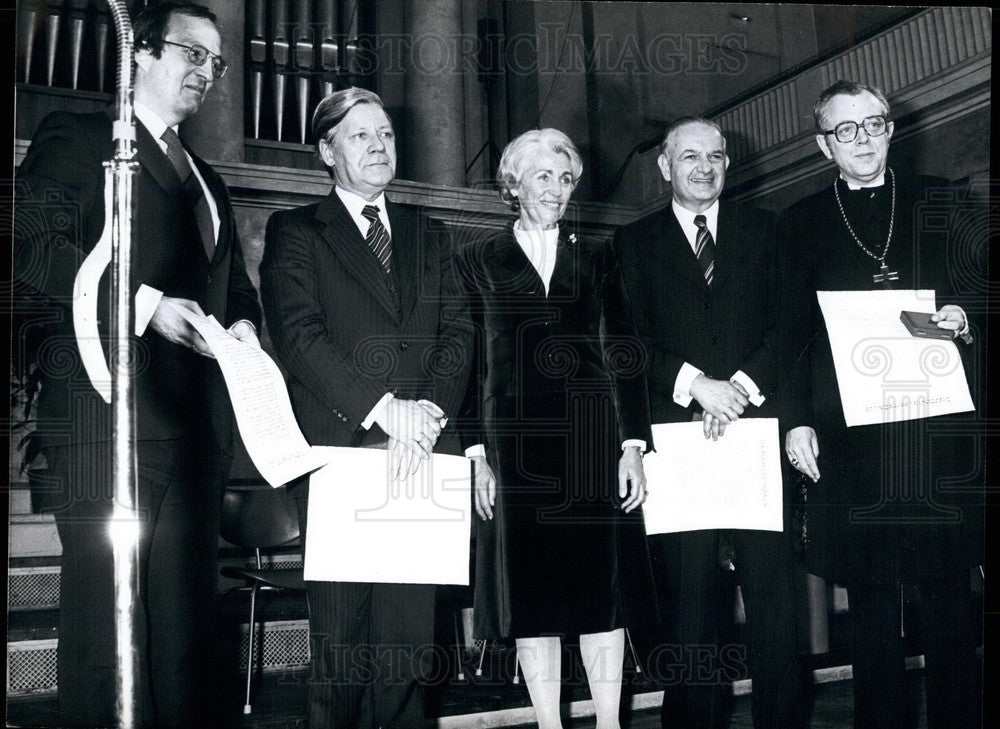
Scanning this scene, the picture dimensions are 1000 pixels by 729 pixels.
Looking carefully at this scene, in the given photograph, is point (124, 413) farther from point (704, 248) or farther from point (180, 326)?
point (704, 248)

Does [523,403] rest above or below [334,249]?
below

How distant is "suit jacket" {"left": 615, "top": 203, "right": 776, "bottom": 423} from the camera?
2980 mm

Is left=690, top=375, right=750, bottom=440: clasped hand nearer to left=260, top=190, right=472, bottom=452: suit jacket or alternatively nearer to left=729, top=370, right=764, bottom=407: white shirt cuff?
left=729, top=370, right=764, bottom=407: white shirt cuff

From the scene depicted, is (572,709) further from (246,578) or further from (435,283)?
(435,283)

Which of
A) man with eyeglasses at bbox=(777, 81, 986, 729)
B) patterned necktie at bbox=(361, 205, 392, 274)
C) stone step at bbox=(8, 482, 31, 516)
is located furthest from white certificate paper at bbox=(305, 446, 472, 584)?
man with eyeglasses at bbox=(777, 81, 986, 729)

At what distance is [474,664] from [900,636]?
1.31 meters

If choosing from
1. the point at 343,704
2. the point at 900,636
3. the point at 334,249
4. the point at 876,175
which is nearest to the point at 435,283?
the point at 334,249

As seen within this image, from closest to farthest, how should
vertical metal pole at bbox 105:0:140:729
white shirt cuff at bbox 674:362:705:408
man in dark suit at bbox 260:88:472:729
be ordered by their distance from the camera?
vertical metal pole at bbox 105:0:140:729 → man in dark suit at bbox 260:88:472:729 → white shirt cuff at bbox 674:362:705:408

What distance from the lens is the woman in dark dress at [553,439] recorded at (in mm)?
2777

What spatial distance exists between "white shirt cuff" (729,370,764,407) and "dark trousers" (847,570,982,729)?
2.01 ft

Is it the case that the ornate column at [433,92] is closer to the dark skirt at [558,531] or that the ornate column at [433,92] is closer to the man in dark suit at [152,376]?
the man in dark suit at [152,376]

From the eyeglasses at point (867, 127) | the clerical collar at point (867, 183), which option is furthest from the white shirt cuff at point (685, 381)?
the eyeglasses at point (867, 127)

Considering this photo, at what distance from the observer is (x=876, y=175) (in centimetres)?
313

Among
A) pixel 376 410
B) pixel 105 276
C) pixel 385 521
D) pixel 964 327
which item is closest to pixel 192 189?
pixel 105 276
